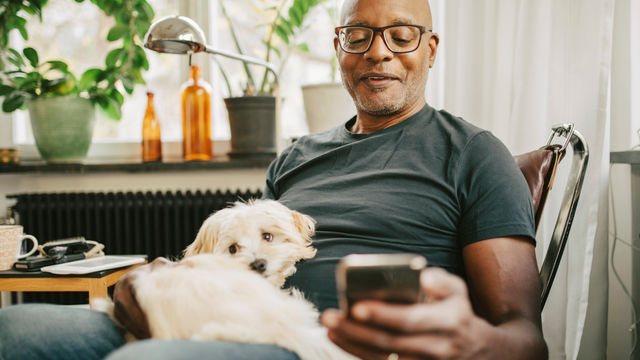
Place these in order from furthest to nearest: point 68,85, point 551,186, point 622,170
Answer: point 68,85 → point 622,170 → point 551,186

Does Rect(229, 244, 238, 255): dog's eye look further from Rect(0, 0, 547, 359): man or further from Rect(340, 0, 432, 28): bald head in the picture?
Rect(340, 0, 432, 28): bald head

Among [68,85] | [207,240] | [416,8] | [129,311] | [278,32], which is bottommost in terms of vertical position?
[129,311]

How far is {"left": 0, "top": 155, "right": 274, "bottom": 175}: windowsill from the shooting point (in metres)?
2.29

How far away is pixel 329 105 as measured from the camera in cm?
214

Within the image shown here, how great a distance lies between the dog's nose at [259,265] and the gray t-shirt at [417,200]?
10cm

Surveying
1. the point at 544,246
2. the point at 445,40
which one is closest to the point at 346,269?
the point at 544,246

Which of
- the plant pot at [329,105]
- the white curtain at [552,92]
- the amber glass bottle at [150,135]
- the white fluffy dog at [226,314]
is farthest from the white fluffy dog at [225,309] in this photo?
the amber glass bottle at [150,135]

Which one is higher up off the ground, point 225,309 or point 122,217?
point 225,309

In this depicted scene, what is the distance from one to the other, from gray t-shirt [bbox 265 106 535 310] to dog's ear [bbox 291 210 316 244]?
0.02 m

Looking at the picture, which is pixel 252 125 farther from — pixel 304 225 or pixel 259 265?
pixel 259 265

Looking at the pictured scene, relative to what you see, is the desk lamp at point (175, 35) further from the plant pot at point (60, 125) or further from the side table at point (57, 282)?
the plant pot at point (60, 125)

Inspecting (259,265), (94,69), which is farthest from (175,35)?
(94,69)

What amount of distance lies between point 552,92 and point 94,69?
212cm

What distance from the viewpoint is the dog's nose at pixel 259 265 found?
97 cm
